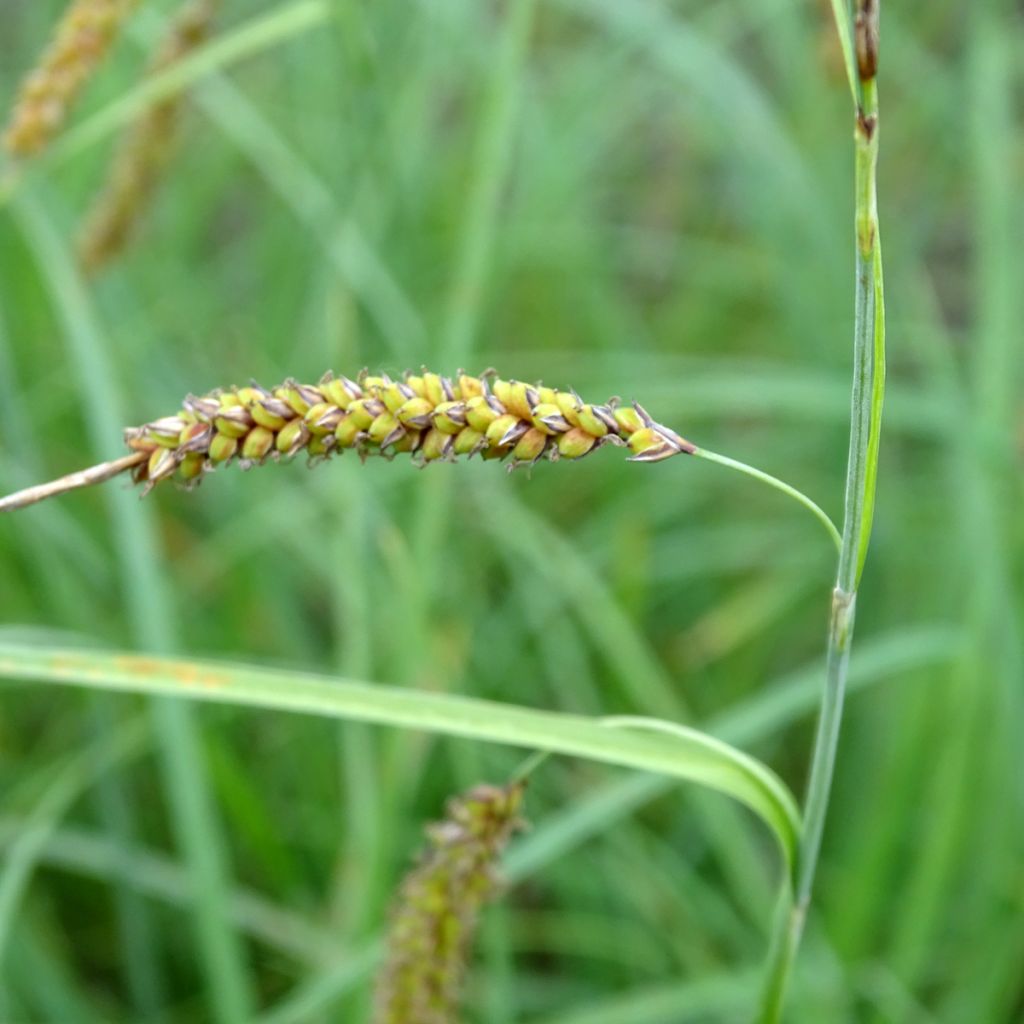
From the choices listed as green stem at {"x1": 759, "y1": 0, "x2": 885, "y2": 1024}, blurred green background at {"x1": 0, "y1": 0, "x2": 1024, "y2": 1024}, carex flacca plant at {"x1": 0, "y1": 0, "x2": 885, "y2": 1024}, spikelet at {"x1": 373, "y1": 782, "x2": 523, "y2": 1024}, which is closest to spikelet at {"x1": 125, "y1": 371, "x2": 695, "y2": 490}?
carex flacca plant at {"x1": 0, "y1": 0, "x2": 885, "y2": 1024}

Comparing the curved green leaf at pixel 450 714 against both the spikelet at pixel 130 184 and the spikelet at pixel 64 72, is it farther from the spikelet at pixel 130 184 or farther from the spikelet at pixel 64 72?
the spikelet at pixel 130 184

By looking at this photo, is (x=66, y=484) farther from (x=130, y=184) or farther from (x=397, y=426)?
(x=130, y=184)

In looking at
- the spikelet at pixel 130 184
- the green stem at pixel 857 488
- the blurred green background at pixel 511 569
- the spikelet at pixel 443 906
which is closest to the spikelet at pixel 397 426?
the green stem at pixel 857 488

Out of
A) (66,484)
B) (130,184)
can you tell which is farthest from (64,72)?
(66,484)

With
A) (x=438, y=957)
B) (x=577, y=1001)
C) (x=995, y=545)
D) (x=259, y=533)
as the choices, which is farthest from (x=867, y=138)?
(x=577, y=1001)

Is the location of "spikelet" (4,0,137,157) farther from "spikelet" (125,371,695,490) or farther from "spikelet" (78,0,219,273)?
"spikelet" (125,371,695,490)

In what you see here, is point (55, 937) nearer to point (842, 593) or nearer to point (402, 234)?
point (402, 234)
